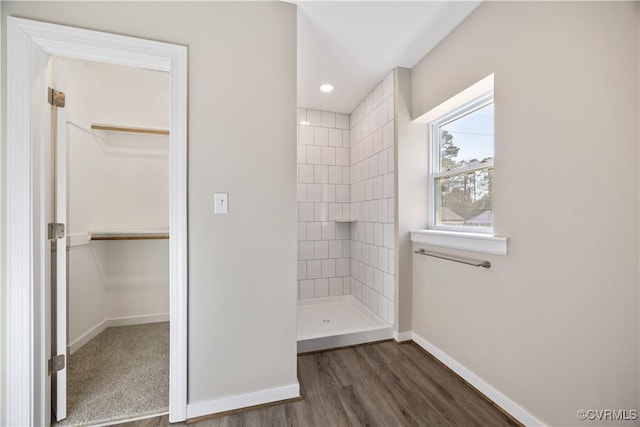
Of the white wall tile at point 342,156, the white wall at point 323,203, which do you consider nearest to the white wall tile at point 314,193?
the white wall at point 323,203

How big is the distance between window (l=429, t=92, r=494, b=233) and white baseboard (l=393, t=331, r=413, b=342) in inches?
39.7

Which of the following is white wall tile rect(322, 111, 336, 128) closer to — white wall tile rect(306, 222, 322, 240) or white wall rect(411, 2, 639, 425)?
white wall tile rect(306, 222, 322, 240)

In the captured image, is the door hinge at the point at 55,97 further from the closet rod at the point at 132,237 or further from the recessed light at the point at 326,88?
the recessed light at the point at 326,88

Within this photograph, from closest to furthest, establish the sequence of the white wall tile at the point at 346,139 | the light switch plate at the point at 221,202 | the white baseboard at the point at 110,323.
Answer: the light switch plate at the point at 221,202 → the white baseboard at the point at 110,323 → the white wall tile at the point at 346,139

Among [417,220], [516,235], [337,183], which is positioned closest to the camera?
[516,235]

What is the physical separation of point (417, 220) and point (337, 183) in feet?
4.35

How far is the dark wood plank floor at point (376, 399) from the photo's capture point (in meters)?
1.50

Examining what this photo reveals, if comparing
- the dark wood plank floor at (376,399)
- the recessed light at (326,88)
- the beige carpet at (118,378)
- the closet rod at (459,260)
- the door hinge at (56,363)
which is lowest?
the dark wood plank floor at (376,399)

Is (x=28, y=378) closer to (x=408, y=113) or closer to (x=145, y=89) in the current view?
(x=145, y=89)

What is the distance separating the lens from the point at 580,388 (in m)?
1.23

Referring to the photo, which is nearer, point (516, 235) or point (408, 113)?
point (516, 235)

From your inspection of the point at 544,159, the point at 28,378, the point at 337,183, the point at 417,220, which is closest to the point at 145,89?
the point at 337,183

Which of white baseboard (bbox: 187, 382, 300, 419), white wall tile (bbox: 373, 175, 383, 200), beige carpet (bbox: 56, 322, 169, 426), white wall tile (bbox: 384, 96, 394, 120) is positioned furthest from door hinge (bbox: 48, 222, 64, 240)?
white wall tile (bbox: 384, 96, 394, 120)

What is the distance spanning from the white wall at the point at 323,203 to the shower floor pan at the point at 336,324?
0.13m
